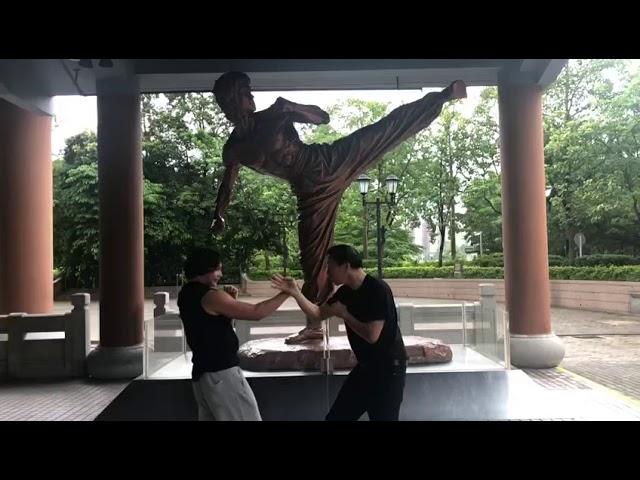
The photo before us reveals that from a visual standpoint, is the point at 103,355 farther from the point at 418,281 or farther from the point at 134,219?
the point at 418,281

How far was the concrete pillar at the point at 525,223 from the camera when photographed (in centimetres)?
849

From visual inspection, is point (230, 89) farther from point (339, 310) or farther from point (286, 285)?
point (339, 310)

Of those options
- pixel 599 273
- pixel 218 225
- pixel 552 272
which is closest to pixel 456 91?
pixel 218 225

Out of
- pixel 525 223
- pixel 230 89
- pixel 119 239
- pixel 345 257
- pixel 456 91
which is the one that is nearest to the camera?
pixel 345 257

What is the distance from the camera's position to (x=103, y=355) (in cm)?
823

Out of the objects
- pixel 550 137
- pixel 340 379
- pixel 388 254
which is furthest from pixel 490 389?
pixel 388 254

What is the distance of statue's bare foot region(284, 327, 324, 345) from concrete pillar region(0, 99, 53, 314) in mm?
5831

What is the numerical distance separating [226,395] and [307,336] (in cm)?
246

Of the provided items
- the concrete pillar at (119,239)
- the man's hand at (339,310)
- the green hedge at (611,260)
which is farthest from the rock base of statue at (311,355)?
the green hedge at (611,260)

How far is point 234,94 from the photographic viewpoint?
5340 millimetres

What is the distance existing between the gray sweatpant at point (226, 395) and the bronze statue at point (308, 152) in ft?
7.11

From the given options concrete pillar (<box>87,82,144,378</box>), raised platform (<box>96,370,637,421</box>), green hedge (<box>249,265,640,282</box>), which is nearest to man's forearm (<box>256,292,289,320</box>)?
raised platform (<box>96,370,637,421</box>)

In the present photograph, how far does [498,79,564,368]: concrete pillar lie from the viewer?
8.49 metres
